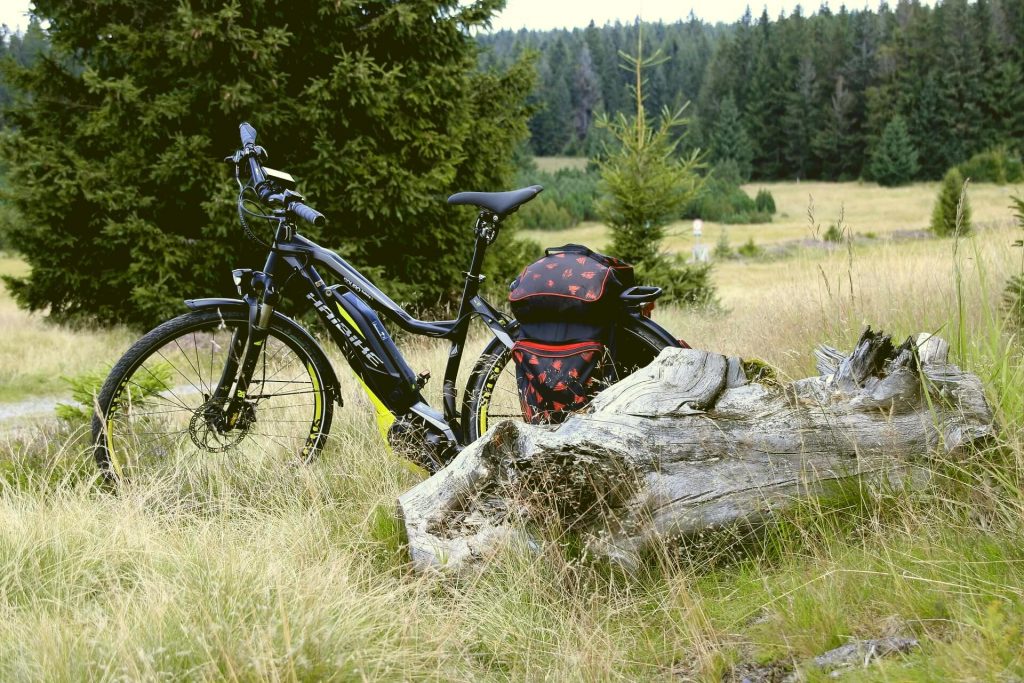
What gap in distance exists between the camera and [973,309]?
5.89 m

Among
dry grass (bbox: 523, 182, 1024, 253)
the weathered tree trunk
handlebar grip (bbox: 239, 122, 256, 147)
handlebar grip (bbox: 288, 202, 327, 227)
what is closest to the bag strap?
the weathered tree trunk

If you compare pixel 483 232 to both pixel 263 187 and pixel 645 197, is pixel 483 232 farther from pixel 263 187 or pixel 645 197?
pixel 645 197

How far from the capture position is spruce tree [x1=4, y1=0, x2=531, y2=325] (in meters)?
9.88

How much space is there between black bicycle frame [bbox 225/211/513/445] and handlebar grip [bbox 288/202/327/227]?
9 cm

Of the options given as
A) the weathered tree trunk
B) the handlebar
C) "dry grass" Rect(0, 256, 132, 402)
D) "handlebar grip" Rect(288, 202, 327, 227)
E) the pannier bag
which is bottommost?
"dry grass" Rect(0, 256, 132, 402)

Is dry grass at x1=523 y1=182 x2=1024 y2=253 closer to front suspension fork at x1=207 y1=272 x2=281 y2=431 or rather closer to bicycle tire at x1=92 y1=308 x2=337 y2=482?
bicycle tire at x1=92 y1=308 x2=337 y2=482

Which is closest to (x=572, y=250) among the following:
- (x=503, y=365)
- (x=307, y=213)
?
(x=503, y=365)

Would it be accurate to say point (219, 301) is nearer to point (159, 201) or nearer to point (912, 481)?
point (912, 481)

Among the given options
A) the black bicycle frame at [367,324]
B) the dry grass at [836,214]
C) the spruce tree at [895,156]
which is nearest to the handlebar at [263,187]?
the black bicycle frame at [367,324]

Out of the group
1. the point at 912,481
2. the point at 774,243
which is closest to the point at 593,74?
the point at 774,243

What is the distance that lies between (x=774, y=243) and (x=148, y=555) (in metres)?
29.6

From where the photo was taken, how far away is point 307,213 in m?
3.86

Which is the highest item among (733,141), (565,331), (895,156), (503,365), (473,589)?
(733,141)

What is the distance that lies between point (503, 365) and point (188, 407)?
1453 mm
